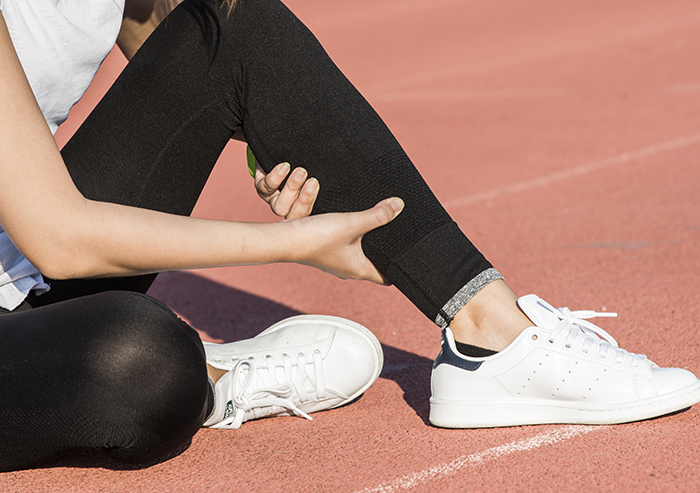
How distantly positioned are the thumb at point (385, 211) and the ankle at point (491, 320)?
0.26m

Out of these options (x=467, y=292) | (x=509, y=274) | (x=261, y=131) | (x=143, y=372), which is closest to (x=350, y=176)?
(x=261, y=131)

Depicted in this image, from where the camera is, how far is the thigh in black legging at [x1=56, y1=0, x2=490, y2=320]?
5.57 ft

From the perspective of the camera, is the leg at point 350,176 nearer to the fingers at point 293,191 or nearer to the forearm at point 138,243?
the fingers at point 293,191

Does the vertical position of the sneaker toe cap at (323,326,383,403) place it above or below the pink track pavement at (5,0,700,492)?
above

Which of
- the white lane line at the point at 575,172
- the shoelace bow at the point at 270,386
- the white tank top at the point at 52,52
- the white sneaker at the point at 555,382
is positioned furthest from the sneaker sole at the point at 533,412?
the white lane line at the point at 575,172

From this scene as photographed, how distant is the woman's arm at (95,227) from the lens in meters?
1.35

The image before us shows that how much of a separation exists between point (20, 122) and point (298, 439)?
93 centimetres

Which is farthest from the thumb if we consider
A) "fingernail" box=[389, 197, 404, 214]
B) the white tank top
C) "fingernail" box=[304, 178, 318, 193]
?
the white tank top

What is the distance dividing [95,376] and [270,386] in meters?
0.52

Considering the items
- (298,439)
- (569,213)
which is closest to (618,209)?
(569,213)

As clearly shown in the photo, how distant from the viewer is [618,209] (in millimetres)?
3738

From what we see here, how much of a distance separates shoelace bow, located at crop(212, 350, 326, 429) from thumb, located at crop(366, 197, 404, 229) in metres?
0.44

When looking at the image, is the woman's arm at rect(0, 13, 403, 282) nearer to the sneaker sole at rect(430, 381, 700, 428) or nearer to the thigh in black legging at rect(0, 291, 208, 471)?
the thigh in black legging at rect(0, 291, 208, 471)

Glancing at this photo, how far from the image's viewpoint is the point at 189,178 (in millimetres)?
1846
